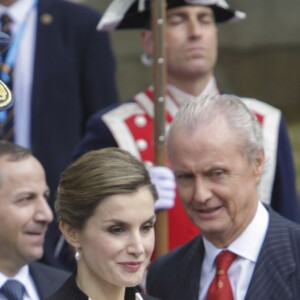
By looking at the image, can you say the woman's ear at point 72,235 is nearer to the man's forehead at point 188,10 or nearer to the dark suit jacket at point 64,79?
the man's forehead at point 188,10

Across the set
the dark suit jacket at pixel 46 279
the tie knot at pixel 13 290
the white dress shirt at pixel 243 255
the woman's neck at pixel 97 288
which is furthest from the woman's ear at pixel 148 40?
the woman's neck at pixel 97 288

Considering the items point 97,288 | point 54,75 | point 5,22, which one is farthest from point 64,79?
point 97,288

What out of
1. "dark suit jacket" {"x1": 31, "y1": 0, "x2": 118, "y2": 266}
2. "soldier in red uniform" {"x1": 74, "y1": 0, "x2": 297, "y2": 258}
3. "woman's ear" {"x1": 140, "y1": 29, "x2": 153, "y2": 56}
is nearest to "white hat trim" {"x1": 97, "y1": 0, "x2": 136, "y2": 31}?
"soldier in red uniform" {"x1": 74, "y1": 0, "x2": 297, "y2": 258}

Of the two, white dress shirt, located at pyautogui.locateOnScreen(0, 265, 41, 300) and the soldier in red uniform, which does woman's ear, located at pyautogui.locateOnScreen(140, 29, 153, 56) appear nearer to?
the soldier in red uniform

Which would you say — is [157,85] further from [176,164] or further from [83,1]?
[83,1]

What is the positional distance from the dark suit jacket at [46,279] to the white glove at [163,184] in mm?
620

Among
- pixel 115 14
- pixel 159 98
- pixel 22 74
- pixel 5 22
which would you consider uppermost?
pixel 115 14

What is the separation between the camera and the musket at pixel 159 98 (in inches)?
244

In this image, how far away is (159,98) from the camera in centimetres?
625

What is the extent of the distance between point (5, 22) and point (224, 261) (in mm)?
2452

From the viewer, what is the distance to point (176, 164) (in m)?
5.19

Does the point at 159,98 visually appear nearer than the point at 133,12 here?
Yes

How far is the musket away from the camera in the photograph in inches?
244

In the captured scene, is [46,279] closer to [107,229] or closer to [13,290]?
[13,290]
